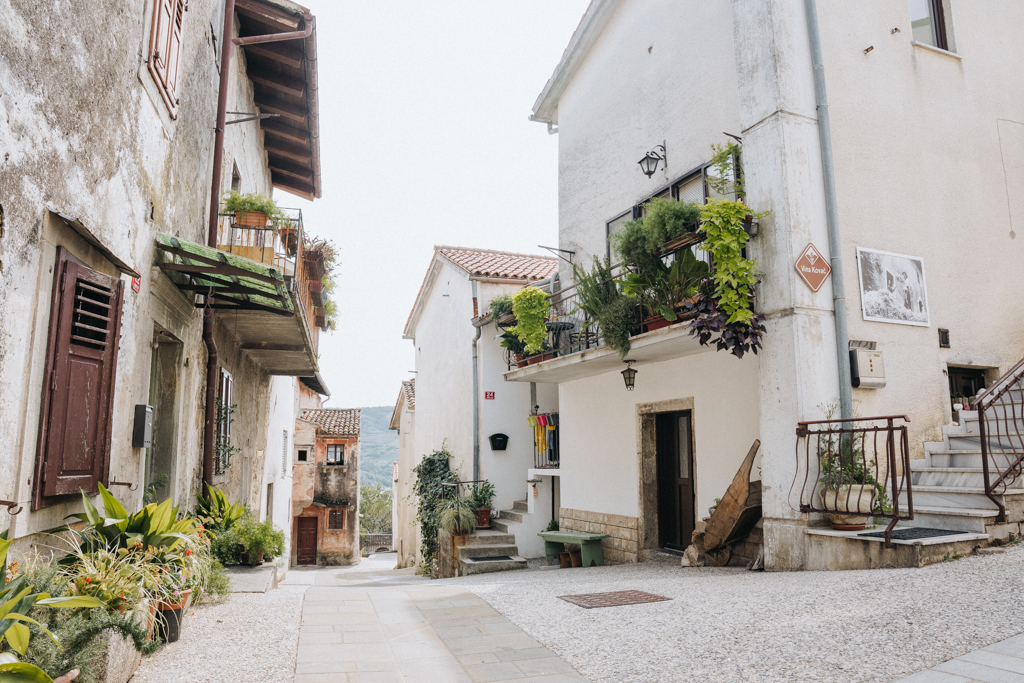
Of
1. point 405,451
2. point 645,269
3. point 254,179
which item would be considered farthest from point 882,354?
point 405,451

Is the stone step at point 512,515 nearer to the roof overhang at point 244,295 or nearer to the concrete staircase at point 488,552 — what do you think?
the concrete staircase at point 488,552

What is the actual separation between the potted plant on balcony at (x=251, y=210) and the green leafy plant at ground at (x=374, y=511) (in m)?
51.3

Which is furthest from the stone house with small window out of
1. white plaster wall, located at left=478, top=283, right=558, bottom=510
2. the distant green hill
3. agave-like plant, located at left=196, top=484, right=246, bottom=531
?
the distant green hill

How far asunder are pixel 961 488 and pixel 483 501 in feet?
30.7

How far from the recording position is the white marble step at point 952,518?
6652 millimetres

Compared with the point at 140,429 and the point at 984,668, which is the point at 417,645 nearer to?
the point at 140,429

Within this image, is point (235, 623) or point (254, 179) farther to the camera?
point (254, 179)

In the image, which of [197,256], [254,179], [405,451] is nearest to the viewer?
[197,256]

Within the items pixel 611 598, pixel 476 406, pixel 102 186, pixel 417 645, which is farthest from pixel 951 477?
pixel 476 406

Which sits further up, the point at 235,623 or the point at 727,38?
the point at 727,38

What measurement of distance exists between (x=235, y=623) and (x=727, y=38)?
8.82 m

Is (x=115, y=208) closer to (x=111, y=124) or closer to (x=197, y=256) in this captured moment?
(x=111, y=124)

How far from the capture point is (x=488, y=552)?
42.7 feet

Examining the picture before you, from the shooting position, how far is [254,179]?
12.6 metres
